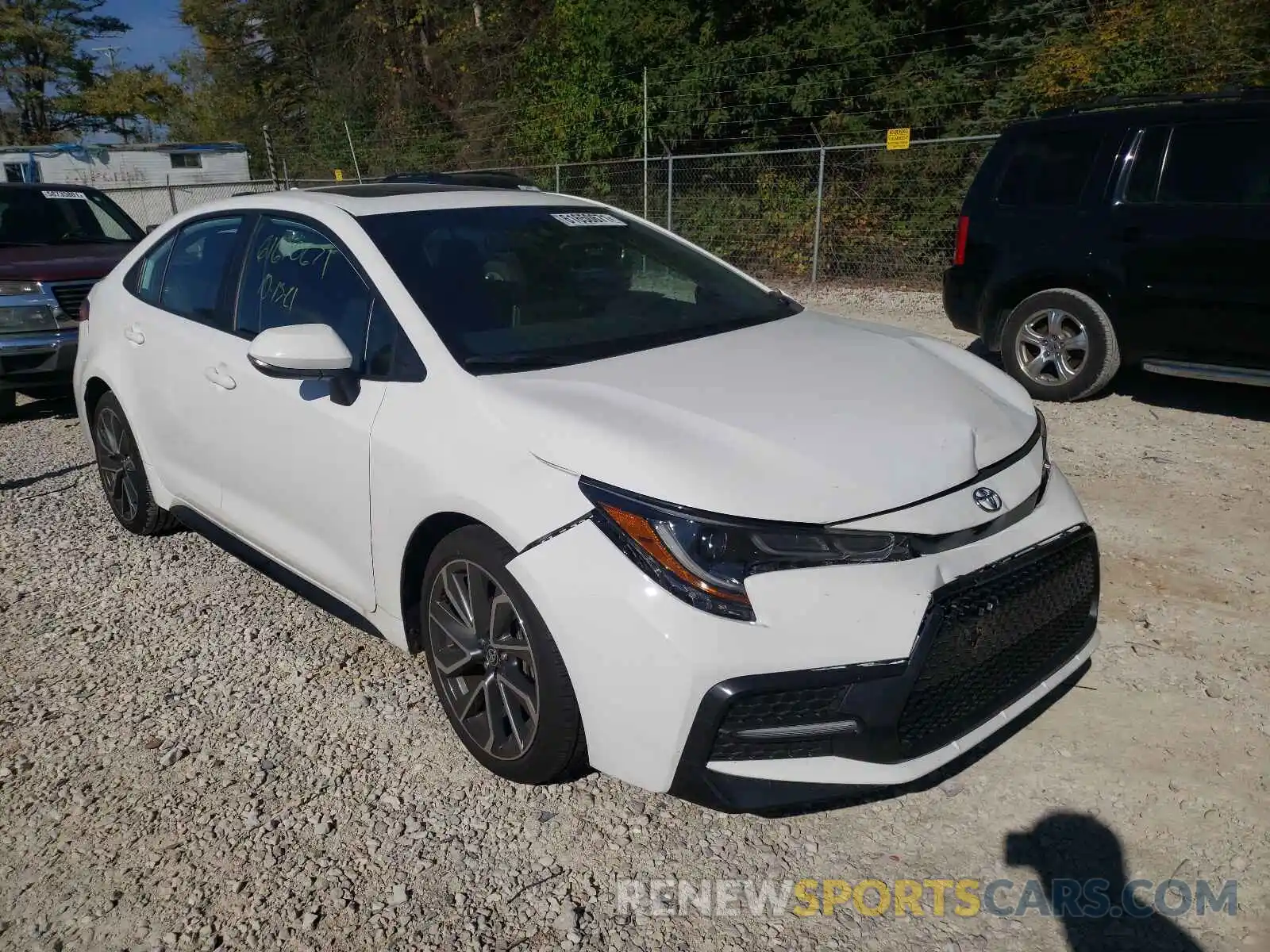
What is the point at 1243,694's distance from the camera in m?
3.18

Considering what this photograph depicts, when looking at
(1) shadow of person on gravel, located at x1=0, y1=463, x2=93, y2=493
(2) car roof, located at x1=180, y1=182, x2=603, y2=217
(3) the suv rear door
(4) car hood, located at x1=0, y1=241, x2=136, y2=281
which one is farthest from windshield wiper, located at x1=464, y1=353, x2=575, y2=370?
(4) car hood, located at x1=0, y1=241, x2=136, y2=281

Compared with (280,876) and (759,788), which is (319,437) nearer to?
(280,876)

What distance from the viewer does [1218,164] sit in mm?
6094

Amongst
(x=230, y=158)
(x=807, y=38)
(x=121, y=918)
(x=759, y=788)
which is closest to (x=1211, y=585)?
(x=759, y=788)

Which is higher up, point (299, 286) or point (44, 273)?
point (299, 286)

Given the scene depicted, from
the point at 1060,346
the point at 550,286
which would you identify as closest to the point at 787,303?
the point at 550,286

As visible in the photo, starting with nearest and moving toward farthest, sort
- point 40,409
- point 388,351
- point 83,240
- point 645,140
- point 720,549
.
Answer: point 720,549 < point 388,351 < point 40,409 < point 83,240 < point 645,140

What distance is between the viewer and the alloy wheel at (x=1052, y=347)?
675 centimetres

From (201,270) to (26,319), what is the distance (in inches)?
149

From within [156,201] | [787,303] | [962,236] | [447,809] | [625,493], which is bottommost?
[156,201]

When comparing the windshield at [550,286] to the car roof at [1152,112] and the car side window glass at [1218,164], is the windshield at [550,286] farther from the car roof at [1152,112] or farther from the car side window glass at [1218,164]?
the car roof at [1152,112]

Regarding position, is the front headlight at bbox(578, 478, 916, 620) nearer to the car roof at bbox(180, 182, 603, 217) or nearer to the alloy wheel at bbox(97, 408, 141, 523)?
the car roof at bbox(180, 182, 603, 217)

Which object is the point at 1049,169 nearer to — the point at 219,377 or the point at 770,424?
the point at 770,424

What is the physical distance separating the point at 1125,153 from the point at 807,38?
Result: 12561 mm
